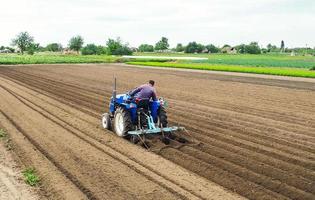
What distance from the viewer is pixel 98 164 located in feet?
27.1

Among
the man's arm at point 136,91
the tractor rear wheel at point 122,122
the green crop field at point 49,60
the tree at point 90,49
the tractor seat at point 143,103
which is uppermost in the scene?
the man's arm at point 136,91

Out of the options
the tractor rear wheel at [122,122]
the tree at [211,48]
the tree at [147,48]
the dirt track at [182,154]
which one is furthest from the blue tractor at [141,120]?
the tree at [147,48]

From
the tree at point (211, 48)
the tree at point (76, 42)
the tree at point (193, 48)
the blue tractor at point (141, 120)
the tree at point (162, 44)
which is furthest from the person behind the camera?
the tree at point (162, 44)

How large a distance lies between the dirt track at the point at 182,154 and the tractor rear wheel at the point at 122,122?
→ 0.79 ft

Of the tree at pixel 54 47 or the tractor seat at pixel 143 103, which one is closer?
the tractor seat at pixel 143 103

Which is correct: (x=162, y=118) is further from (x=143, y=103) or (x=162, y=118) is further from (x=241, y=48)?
(x=241, y=48)

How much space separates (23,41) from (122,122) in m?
127

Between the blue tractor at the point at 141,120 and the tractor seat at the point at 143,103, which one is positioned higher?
the tractor seat at the point at 143,103

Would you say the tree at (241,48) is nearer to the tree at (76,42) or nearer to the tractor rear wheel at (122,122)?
the tree at (76,42)

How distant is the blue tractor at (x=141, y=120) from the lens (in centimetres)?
1005

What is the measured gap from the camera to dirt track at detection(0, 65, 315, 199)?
692cm

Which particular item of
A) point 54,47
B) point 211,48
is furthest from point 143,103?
point 54,47

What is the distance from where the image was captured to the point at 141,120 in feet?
34.2

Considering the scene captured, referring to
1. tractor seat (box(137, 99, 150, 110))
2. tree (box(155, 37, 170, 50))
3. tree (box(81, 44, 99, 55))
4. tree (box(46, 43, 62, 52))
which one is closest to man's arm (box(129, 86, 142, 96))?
tractor seat (box(137, 99, 150, 110))
